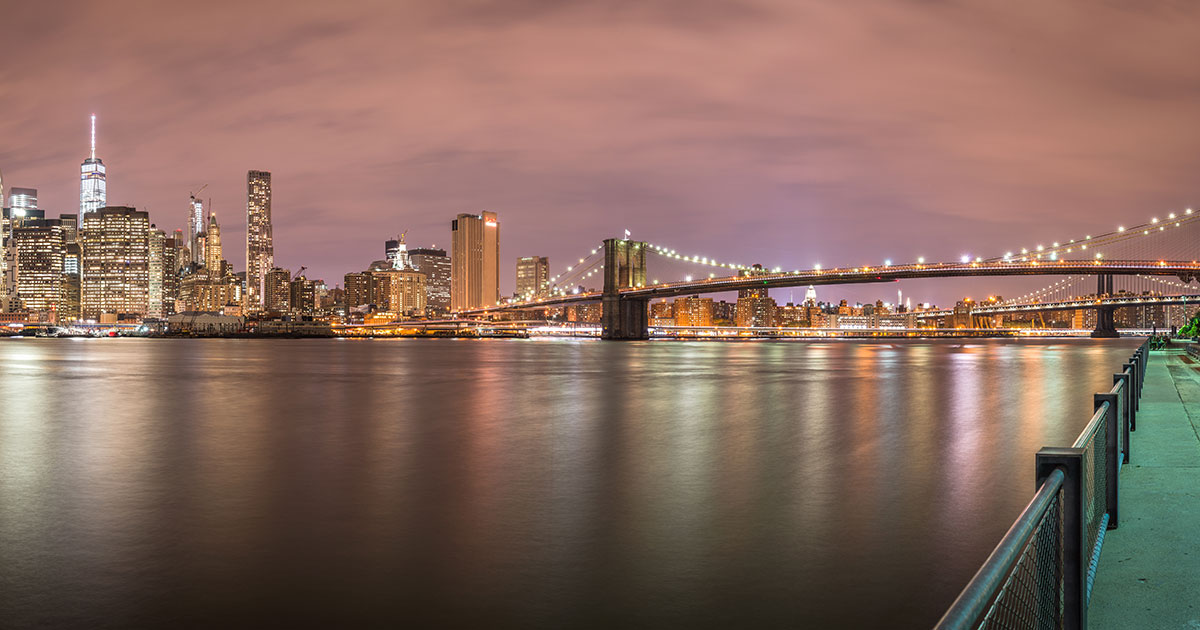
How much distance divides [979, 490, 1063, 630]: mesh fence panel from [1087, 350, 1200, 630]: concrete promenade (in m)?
1.36

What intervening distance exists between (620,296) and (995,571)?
384 ft

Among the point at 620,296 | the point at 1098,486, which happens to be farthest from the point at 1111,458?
the point at 620,296

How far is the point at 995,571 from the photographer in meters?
2.73

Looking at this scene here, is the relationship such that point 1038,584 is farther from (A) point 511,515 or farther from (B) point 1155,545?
(A) point 511,515

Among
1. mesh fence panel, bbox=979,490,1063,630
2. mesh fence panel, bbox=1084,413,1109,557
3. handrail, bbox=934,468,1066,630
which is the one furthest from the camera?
mesh fence panel, bbox=1084,413,1109,557

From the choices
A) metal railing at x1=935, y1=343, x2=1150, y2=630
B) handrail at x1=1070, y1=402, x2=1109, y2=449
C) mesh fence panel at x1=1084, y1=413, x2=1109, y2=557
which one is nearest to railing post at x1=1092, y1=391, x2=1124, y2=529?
mesh fence panel at x1=1084, y1=413, x2=1109, y2=557

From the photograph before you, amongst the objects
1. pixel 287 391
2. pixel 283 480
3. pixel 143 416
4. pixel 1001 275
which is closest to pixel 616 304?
pixel 1001 275

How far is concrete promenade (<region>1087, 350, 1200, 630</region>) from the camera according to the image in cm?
522

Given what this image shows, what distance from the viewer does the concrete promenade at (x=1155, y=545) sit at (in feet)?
17.1

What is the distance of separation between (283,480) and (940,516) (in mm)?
8169

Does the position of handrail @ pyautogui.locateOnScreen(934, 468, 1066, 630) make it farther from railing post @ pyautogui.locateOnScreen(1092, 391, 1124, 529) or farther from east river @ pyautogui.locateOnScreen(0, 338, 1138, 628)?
railing post @ pyautogui.locateOnScreen(1092, 391, 1124, 529)

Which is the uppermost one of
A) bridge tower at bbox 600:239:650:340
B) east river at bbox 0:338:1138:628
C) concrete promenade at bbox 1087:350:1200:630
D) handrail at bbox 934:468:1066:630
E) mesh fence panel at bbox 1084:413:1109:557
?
bridge tower at bbox 600:239:650:340

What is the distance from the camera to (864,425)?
768 inches

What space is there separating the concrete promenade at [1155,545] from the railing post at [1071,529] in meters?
1.07
